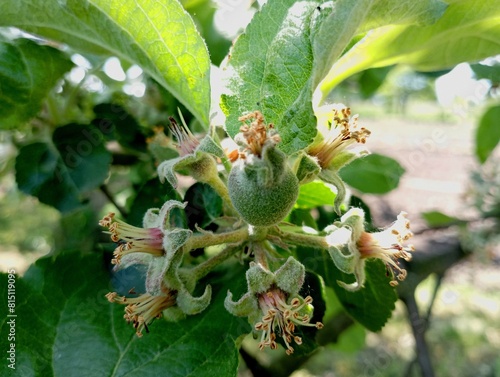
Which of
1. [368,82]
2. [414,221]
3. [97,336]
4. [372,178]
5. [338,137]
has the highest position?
[338,137]

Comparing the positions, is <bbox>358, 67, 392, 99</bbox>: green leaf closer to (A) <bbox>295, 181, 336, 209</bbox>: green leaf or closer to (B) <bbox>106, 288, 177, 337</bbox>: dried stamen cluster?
(A) <bbox>295, 181, 336, 209</bbox>: green leaf

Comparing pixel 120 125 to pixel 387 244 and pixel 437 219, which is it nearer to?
pixel 387 244

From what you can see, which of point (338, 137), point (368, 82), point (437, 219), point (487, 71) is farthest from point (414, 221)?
point (338, 137)

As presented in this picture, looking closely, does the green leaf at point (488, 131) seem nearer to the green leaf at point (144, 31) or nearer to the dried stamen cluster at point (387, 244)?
the dried stamen cluster at point (387, 244)

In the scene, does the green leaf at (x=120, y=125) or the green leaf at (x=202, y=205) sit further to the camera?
the green leaf at (x=120, y=125)

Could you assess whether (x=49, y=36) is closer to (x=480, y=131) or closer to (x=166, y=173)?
(x=166, y=173)

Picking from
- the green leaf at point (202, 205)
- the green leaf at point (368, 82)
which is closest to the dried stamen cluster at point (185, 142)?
the green leaf at point (202, 205)
